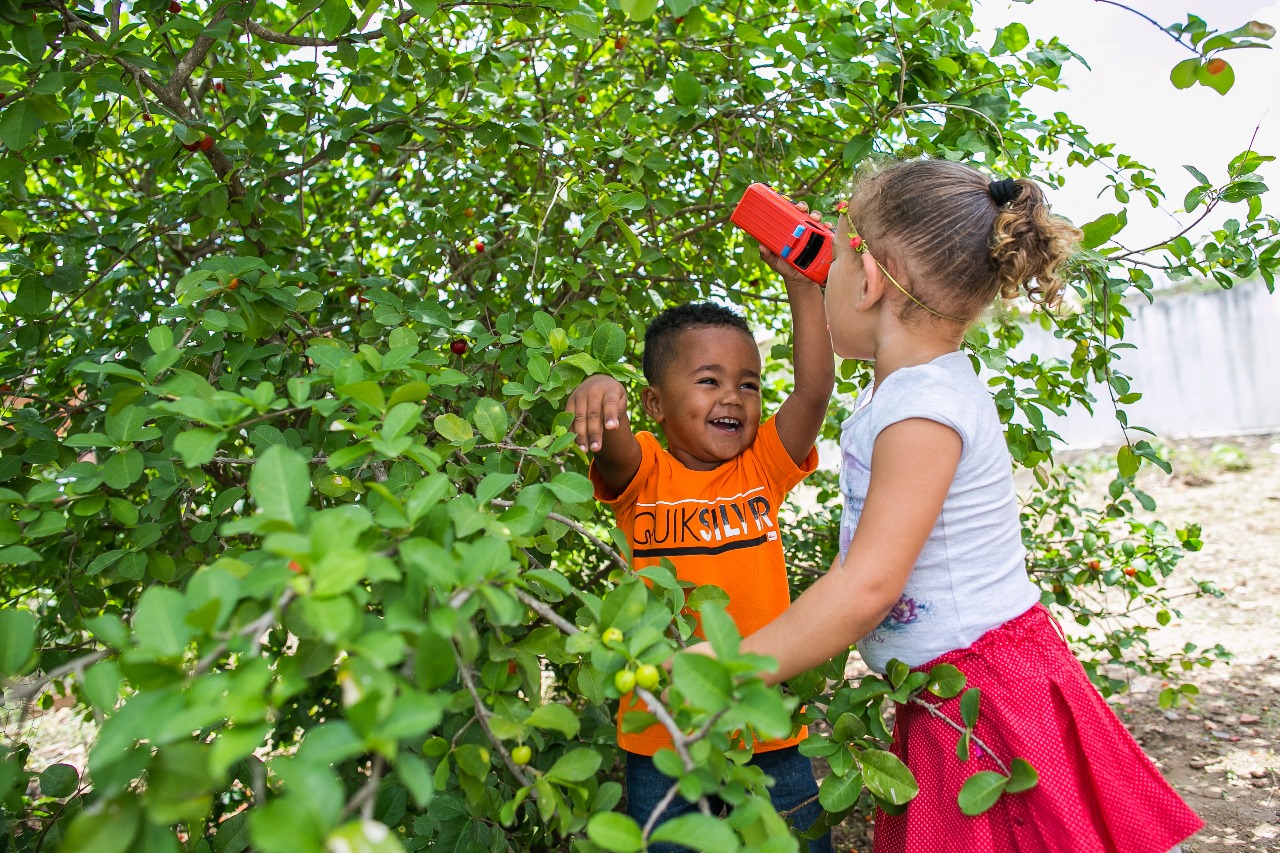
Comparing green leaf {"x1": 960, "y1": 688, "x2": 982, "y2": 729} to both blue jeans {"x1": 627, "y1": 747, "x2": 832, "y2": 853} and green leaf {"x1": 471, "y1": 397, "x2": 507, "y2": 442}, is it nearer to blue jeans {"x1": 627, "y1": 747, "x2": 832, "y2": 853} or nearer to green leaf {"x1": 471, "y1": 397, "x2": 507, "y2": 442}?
blue jeans {"x1": 627, "y1": 747, "x2": 832, "y2": 853}

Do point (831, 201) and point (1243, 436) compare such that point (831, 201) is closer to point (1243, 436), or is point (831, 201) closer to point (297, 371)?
point (297, 371)

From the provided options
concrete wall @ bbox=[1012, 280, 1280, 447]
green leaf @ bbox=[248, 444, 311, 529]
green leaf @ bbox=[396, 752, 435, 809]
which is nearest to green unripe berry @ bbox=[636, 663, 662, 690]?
green leaf @ bbox=[396, 752, 435, 809]

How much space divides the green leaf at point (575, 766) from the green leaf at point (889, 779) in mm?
435

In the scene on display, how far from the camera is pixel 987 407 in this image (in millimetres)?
1401

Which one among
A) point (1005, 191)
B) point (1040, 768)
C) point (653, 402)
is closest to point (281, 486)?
point (1040, 768)

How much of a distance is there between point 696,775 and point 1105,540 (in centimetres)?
247

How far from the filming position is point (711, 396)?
1916 mm

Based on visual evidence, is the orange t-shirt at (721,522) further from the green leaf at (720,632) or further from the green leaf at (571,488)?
the green leaf at (720,632)

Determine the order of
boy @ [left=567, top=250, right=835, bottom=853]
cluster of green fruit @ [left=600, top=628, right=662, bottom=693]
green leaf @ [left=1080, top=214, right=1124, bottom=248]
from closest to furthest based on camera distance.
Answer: cluster of green fruit @ [left=600, top=628, right=662, bottom=693] < green leaf @ [left=1080, top=214, right=1124, bottom=248] < boy @ [left=567, top=250, right=835, bottom=853]

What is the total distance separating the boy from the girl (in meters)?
0.30

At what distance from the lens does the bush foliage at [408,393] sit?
2.51ft

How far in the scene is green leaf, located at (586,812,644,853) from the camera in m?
0.79

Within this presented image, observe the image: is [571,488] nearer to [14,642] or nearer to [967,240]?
[14,642]

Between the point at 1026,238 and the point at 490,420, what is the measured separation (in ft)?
2.87
